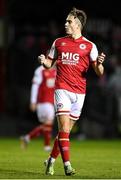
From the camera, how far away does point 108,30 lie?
1185 inches

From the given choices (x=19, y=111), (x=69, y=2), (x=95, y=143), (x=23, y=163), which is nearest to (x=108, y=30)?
(x=69, y=2)

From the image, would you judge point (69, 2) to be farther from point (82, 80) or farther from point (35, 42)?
point (82, 80)

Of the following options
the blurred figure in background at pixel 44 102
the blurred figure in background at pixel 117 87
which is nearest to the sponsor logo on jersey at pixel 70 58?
the blurred figure in background at pixel 44 102

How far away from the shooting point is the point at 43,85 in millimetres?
21922

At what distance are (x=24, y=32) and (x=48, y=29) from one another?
0.77 metres

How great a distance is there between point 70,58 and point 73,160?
3.84 m

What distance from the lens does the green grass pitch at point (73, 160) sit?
1341cm

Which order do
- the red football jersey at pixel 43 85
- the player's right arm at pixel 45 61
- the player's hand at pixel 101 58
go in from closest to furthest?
1. the player's hand at pixel 101 58
2. the player's right arm at pixel 45 61
3. the red football jersey at pixel 43 85

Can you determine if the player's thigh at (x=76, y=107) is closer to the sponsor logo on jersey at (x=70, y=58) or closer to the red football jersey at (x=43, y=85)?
the sponsor logo on jersey at (x=70, y=58)

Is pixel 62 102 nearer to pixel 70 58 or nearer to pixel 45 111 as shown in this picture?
pixel 70 58

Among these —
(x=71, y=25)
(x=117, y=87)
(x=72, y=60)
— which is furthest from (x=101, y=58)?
(x=117, y=87)

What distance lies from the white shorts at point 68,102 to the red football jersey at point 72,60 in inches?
2.9

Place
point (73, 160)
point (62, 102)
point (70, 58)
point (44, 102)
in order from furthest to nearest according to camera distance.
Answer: point (44, 102), point (73, 160), point (70, 58), point (62, 102)

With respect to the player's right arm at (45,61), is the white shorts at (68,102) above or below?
below
